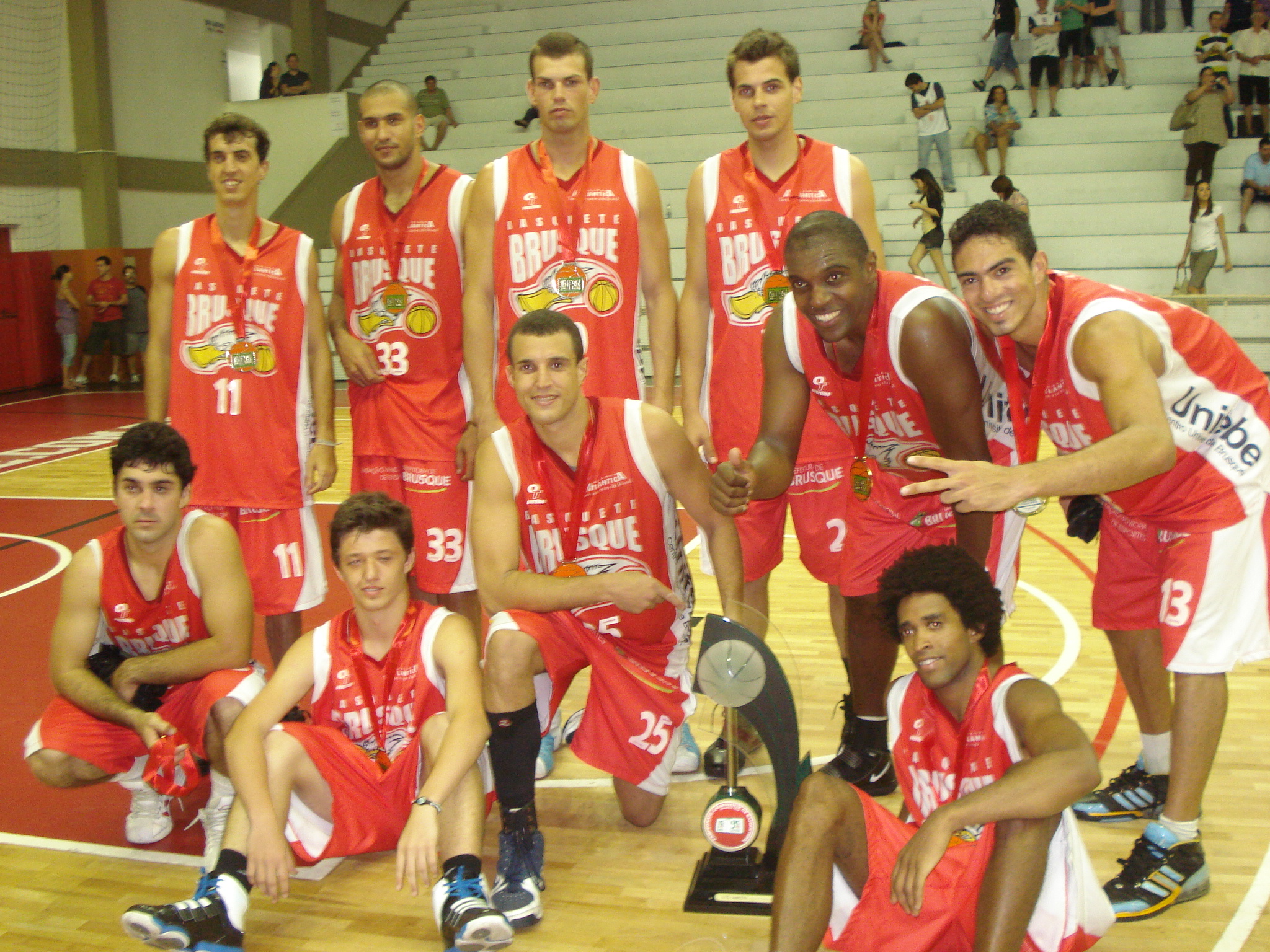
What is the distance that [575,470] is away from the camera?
10.2 feet

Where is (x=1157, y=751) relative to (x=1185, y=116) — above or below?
below

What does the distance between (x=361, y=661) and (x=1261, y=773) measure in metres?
2.73

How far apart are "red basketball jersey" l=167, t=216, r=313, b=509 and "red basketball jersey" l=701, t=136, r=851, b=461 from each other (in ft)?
5.00

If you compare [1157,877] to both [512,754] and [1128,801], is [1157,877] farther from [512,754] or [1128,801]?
[512,754]

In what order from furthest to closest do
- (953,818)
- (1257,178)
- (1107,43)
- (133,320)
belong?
(133,320) < (1107,43) < (1257,178) < (953,818)

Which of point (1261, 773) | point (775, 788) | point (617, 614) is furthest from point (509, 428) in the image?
point (1261, 773)

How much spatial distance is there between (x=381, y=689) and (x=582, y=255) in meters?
1.57

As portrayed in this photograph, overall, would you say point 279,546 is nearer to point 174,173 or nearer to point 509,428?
point 509,428

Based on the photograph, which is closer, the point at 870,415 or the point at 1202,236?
the point at 870,415

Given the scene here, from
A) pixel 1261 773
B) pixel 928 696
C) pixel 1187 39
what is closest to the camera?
pixel 928 696

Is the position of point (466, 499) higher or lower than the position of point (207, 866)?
higher

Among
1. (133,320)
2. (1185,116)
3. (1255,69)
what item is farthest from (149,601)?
(1255,69)

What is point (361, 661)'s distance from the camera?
2988 mm

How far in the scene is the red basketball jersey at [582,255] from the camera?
12.1ft
